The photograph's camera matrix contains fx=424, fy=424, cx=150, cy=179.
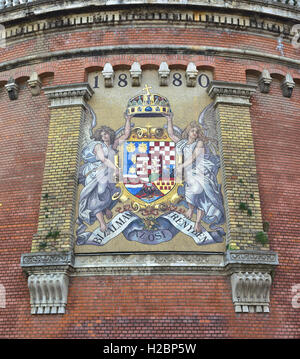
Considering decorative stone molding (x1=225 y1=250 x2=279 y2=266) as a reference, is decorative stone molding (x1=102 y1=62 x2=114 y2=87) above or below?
above

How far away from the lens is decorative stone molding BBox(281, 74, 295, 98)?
12086 mm

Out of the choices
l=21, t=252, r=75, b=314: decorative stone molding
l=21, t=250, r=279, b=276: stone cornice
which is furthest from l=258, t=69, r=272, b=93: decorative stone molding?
l=21, t=252, r=75, b=314: decorative stone molding

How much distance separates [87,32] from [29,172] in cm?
437

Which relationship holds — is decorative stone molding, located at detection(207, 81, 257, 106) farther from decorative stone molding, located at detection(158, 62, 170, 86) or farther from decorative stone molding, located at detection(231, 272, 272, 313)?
decorative stone molding, located at detection(231, 272, 272, 313)

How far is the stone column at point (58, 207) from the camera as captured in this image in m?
9.44

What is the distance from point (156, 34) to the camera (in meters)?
11.9

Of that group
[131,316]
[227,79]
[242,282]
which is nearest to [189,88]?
[227,79]

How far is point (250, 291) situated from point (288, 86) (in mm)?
6046

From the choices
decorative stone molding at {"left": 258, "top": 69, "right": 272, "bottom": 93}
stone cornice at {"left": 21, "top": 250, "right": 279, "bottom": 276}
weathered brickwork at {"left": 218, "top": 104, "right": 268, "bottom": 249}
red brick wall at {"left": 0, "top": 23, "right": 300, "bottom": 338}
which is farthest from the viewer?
decorative stone molding at {"left": 258, "top": 69, "right": 272, "bottom": 93}

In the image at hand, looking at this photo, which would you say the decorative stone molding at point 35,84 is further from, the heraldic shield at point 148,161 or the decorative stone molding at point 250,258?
the decorative stone molding at point 250,258

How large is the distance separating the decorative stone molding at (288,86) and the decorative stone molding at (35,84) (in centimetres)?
695

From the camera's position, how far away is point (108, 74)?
11.5 meters

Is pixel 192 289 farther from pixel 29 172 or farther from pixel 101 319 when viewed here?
pixel 29 172

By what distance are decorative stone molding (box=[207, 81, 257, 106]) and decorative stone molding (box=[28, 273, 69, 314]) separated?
5.99m
